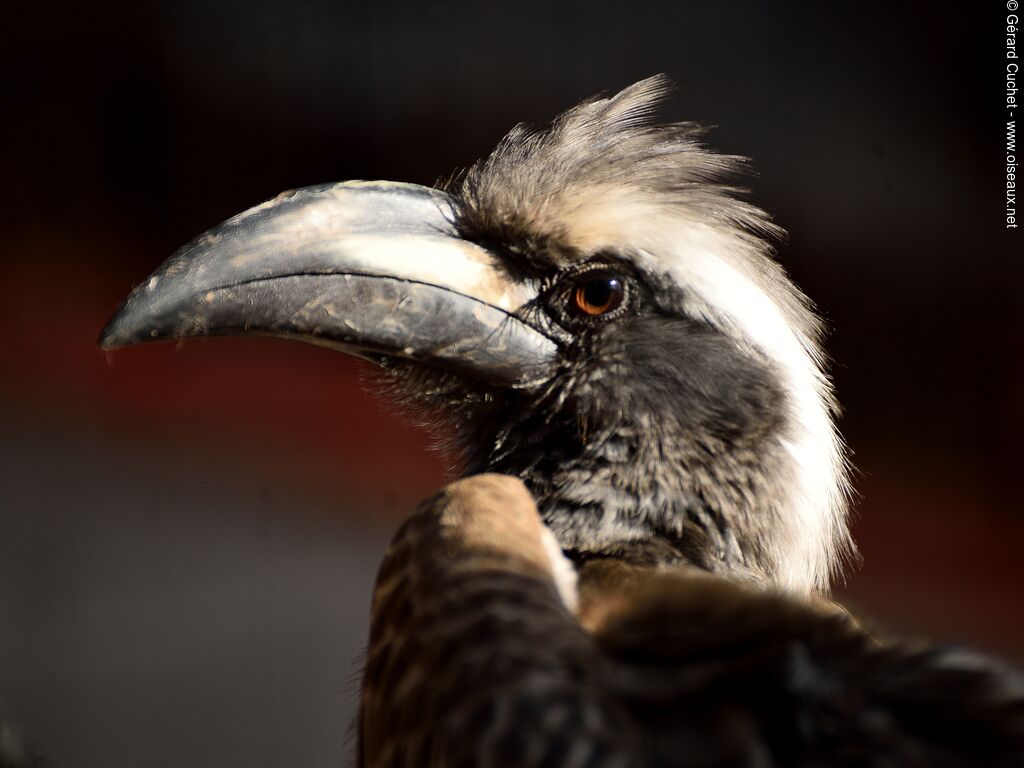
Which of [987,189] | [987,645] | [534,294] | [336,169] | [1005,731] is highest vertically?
[987,189]

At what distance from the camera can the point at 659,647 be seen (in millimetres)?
1178

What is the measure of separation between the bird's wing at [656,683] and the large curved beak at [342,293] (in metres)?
0.47

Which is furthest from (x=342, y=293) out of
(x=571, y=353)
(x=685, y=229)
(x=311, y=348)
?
(x=311, y=348)

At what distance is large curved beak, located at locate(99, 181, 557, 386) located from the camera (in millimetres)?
1694

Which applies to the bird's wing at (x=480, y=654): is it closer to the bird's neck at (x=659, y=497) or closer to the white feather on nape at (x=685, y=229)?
the bird's neck at (x=659, y=497)

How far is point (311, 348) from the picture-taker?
4.45 metres

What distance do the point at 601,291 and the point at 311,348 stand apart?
2.84 m

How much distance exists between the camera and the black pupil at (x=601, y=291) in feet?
5.83

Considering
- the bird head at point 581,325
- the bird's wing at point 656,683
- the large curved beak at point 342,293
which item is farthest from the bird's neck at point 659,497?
the bird's wing at point 656,683

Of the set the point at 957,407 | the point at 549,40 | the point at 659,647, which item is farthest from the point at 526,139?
the point at 957,407

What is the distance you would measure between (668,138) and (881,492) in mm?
2727

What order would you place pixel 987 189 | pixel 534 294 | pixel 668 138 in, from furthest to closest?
pixel 987 189 → pixel 668 138 → pixel 534 294

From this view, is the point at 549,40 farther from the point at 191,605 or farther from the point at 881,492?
the point at 191,605

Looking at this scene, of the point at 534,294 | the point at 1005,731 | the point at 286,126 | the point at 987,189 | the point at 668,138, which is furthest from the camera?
the point at 286,126
